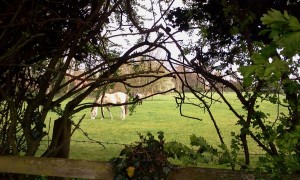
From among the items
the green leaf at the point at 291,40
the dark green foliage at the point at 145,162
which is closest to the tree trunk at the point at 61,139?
the dark green foliage at the point at 145,162

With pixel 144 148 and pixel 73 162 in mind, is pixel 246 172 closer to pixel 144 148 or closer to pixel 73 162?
pixel 144 148

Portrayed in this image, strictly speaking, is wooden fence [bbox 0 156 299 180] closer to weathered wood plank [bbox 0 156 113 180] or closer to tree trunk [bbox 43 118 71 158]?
weathered wood plank [bbox 0 156 113 180]

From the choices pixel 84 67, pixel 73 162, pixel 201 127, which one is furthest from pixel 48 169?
pixel 201 127

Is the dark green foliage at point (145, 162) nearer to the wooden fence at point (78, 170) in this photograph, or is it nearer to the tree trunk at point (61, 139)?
the wooden fence at point (78, 170)

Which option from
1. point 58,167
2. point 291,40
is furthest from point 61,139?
point 291,40

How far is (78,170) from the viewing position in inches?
72.2

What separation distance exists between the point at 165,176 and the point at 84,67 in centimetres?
167

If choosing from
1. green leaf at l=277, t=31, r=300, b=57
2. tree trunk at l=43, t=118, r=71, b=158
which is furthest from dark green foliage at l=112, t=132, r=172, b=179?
green leaf at l=277, t=31, r=300, b=57

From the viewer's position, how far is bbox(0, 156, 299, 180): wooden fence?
66.0 inches

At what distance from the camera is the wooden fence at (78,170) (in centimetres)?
168

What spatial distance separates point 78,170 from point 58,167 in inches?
4.8

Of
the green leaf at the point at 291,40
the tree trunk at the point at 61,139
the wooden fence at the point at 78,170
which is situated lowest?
the wooden fence at the point at 78,170

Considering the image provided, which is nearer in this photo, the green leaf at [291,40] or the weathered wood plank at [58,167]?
the green leaf at [291,40]

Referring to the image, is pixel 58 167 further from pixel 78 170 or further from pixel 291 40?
pixel 291 40
